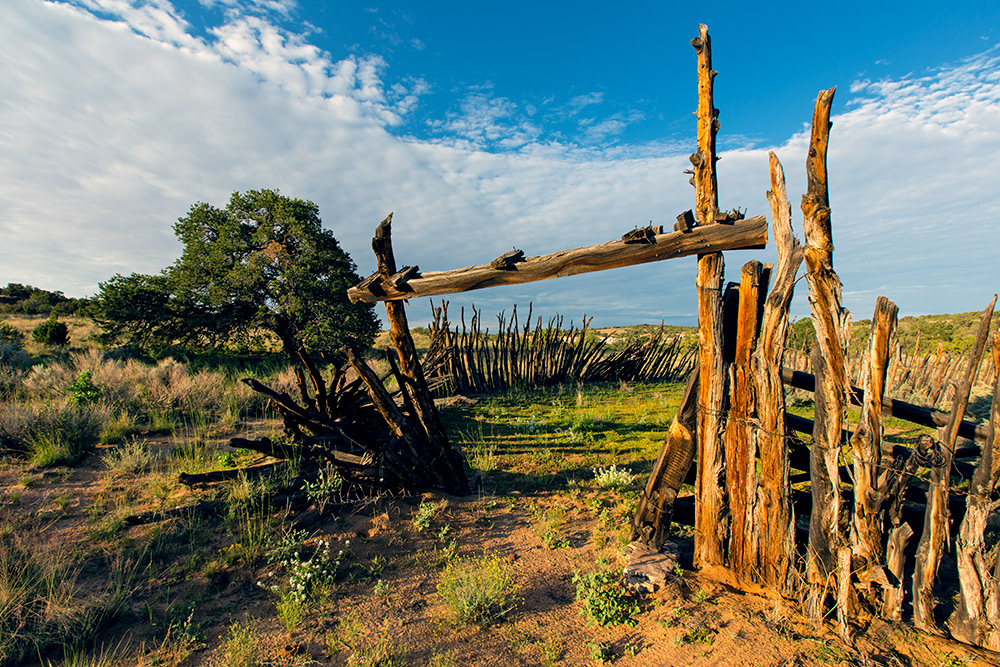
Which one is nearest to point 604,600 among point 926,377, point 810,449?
point 810,449

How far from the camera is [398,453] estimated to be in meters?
4.73

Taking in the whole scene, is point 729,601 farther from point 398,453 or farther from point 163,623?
point 163,623

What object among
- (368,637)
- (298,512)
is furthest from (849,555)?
(298,512)

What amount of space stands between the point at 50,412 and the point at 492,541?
→ 6.44m

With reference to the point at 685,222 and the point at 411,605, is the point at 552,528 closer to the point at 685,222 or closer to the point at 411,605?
the point at 411,605

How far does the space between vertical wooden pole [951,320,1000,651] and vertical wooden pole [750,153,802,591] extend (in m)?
0.89

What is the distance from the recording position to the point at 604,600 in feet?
10.6

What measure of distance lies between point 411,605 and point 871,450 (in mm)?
3358

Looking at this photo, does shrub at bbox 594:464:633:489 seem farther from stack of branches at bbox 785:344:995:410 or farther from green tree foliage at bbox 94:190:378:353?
green tree foliage at bbox 94:190:378:353

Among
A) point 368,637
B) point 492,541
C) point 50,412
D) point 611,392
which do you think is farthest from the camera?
point 611,392

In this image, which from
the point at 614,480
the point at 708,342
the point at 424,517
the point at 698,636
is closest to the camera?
the point at 698,636

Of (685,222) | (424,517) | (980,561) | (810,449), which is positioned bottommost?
(424,517)

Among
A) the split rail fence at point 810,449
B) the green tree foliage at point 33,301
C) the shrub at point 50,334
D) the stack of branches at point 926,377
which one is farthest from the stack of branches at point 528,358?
the green tree foliage at point 33,301

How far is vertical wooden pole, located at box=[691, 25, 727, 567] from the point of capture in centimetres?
327
